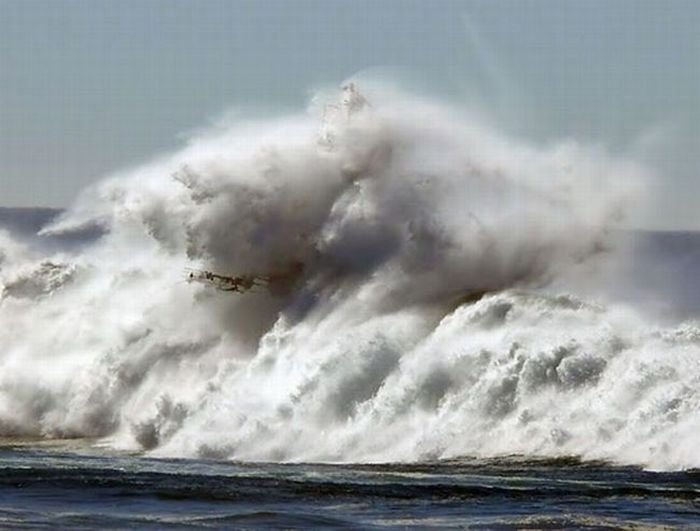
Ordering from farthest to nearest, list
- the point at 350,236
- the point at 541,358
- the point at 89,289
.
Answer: the point at 89,289 → the point at 350,236 → the point at 541,358

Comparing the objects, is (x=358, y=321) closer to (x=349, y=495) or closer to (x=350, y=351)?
(x=350, y=351)

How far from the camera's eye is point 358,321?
4688 cm

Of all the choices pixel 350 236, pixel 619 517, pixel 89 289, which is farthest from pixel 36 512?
pixel 89 289

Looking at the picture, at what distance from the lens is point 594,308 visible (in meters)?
44.7

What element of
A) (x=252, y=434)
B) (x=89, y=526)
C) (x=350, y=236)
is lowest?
(x=89, y=526)

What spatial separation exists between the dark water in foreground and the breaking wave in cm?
189

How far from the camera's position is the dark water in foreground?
110 feet

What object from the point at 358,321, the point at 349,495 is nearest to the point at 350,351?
the point at 358,321

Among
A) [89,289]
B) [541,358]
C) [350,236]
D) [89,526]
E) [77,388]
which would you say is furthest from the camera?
[89,289]

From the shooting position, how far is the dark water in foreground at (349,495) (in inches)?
1324

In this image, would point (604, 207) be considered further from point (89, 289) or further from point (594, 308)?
point (89, 289)

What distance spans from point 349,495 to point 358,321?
11.0 meters

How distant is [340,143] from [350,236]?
8.05 feet

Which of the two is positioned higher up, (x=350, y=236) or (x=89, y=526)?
(x=350, y=236)
